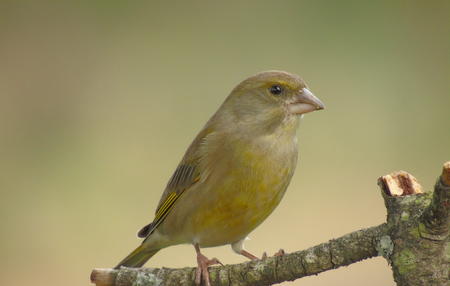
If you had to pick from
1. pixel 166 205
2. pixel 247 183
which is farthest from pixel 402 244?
pixel 166 205

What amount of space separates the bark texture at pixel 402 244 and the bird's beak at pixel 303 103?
1.14m

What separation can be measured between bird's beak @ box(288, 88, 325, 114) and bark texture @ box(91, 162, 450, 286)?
44.8 inches

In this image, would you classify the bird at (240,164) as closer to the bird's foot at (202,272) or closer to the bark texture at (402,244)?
the bird's foot at (202,272)

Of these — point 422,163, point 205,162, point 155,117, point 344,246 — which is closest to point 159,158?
point 155,117

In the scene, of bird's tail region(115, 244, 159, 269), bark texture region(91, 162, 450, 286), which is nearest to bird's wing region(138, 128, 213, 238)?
bird's tail region(115, 244, 159, 269)

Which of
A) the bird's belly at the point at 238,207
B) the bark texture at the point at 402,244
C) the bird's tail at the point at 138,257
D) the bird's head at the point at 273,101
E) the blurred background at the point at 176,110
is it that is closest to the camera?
the bark texture at the point at 402,244

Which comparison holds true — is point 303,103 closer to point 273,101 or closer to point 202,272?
point 273,101

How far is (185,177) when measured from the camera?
185 inches

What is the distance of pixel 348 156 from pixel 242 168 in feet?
11.6

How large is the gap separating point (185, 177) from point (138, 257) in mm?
688

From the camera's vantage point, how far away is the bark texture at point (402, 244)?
10.1 feet

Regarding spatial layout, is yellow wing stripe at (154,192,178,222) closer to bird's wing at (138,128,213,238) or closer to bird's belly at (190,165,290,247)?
bird's wing at (138,128,213,238)

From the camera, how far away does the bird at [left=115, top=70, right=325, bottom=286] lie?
4324mm

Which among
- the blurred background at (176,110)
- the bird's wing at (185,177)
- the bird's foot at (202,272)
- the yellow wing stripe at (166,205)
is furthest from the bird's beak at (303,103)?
the blurred background at (176,110)
